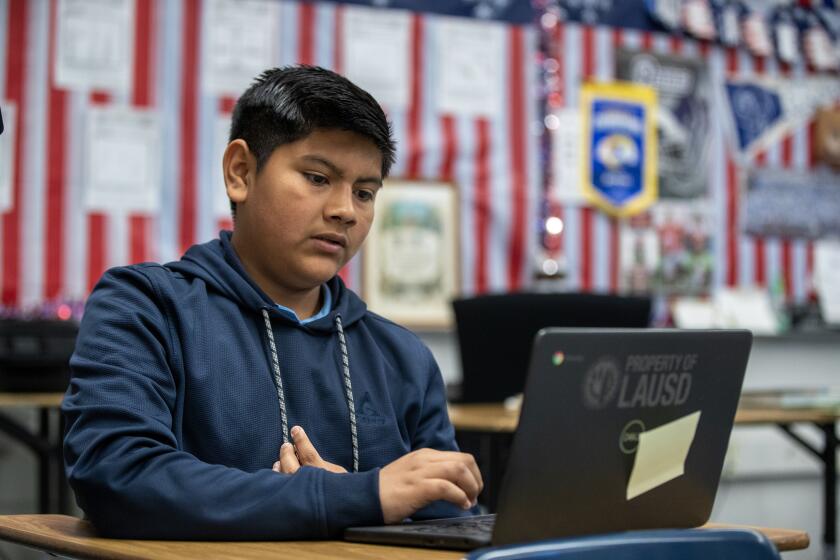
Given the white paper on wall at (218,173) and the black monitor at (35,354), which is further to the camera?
the white paper on wall at (218,173)

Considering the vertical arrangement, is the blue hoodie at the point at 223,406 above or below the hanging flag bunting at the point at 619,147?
below

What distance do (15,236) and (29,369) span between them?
2.27 ft

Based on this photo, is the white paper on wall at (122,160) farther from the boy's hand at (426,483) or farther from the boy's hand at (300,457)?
the boy's hand at (426,483)

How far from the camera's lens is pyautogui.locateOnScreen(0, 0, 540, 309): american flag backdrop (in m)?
4.02

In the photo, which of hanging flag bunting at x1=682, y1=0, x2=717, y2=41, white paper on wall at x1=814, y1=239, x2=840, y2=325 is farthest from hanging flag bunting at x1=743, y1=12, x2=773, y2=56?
white paper on wall at x1=814, y1=239, x2=840, y2=325

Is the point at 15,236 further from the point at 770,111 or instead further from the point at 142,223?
the point at 770,111

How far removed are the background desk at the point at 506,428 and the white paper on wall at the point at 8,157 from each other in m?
1.65

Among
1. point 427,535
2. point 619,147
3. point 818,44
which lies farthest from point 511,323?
point 818,44

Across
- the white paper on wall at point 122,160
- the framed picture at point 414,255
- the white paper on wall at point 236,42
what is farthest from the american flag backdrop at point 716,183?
the white paper on wall at point 122,160

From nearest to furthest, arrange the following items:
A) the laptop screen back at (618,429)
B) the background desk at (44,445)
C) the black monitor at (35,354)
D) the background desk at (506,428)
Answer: the laptop screen back at (618,429)
the background desk at (506,428)
the background desk at (44,445)
the black monitor at (35,354)

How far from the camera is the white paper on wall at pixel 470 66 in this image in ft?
15.3

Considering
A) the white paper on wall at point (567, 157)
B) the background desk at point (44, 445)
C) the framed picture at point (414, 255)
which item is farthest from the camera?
the white paper on wall at point (567, 157)

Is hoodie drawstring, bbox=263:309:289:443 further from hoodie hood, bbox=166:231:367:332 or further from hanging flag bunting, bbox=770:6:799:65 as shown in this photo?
hanging flag bunting, bbox=770:6:799:65

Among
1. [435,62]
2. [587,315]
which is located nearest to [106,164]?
[435,62]
